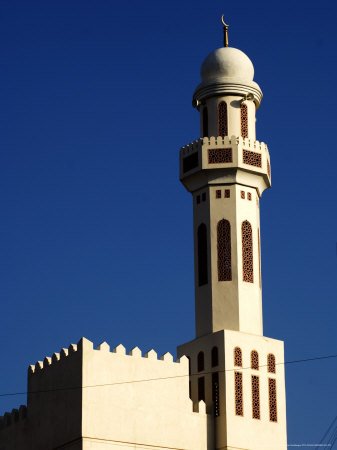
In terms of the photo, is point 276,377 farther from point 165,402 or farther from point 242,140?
point 242,140

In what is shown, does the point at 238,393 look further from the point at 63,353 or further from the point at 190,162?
the point at 190,162

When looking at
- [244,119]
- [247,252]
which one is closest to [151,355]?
[247,252]

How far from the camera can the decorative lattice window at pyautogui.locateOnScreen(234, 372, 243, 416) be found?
130ft

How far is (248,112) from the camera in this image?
4409cm

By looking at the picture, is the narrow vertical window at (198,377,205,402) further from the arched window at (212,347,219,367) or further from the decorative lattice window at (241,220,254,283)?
the decorative lattice window at (241,220,254,283)

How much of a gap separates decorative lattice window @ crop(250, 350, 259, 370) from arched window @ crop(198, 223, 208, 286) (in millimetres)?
2966

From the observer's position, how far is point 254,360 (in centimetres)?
4066

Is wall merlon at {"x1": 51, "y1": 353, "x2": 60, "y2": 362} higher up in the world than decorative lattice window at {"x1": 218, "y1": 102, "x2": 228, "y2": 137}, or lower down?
lower down

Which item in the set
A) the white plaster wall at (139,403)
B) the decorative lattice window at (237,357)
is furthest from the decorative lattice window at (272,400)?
the white plaster wall at (139,403)

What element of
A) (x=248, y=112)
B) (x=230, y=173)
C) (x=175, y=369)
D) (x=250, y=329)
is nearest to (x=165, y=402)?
(x=175, y=369)

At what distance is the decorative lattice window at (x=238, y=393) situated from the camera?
39.6 m

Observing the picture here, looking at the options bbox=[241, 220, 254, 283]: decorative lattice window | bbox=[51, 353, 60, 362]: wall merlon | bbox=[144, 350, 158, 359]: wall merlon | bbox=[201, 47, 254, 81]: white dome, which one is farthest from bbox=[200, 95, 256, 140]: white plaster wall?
bbox=[51, 353, 60, 362]: wall merlon

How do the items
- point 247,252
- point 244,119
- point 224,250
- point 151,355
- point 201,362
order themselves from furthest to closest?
point 244,119
point 247,252
point 224,250
point 201,362
point 151,355

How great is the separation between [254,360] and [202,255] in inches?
162
